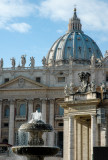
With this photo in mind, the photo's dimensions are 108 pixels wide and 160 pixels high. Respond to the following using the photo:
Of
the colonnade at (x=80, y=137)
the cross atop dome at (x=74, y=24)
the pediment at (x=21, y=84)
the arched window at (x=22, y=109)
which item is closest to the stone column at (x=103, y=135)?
the colonnade at (x=80, y=137)

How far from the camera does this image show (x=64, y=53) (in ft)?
429

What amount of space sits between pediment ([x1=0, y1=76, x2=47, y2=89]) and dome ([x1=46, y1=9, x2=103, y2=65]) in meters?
36.0

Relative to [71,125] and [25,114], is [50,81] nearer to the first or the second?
[25,114]

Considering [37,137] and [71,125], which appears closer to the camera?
[37,137]

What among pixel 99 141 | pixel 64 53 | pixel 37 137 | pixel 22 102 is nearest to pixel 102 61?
pixel 22 102

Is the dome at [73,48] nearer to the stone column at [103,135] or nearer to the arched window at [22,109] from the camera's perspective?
the arched window at [22,109]

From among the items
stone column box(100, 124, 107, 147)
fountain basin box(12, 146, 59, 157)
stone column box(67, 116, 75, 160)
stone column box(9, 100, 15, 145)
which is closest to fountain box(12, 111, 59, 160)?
fountain basin box(12, 146, 59, 157)

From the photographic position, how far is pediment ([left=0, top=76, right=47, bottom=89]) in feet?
294

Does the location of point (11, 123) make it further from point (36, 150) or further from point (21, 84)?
point (36, 150)

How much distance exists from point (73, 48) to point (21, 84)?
45.0m

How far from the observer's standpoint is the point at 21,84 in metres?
90.9

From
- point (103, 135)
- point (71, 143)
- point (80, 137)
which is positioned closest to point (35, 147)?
point (103, 135)

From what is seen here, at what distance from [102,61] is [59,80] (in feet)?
36.9

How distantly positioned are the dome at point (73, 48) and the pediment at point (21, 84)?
36004 millimetres
